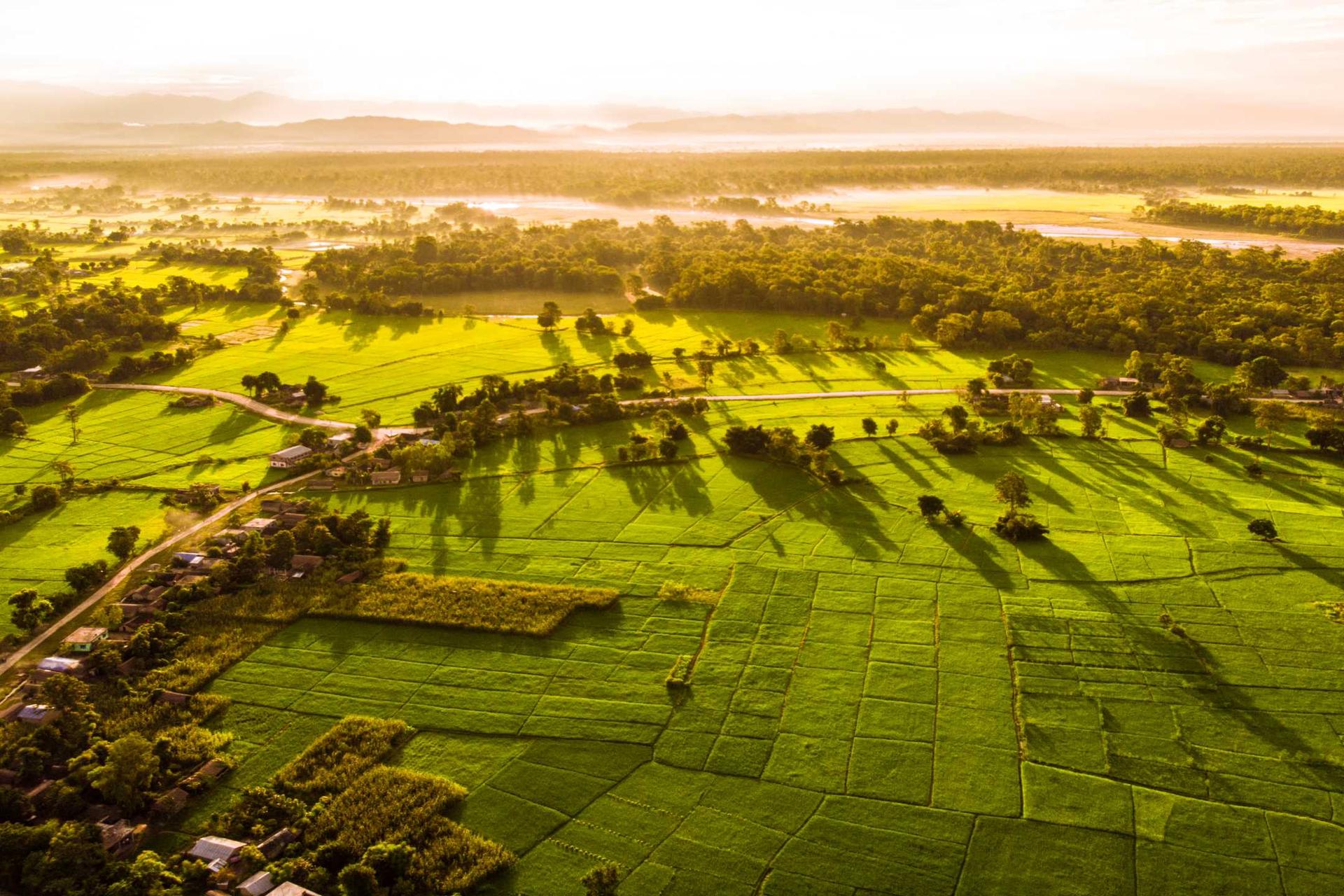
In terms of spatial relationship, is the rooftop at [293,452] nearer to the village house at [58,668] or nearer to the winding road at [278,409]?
the winding road at [278,409]

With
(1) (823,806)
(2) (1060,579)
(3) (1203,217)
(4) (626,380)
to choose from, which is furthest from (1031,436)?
(3) (1203,217)

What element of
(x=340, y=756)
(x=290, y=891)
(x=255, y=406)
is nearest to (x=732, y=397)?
(x=255, y=406)

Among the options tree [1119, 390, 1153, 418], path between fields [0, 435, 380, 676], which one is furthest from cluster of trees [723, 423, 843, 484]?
path between fields [0, 435, 380, 676]

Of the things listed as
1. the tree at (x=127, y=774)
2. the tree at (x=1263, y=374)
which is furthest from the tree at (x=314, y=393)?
the tree at (x=1263, y=374)

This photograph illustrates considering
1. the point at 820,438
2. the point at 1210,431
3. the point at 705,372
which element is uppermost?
the point at 705,372

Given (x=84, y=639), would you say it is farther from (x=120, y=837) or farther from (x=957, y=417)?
(x=957, y=417)

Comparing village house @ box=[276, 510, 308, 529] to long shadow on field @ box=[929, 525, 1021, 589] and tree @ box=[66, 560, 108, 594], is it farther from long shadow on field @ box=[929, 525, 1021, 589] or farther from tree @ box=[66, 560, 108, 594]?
long shadow on field @ box=[929, 525, 1021, 589]
